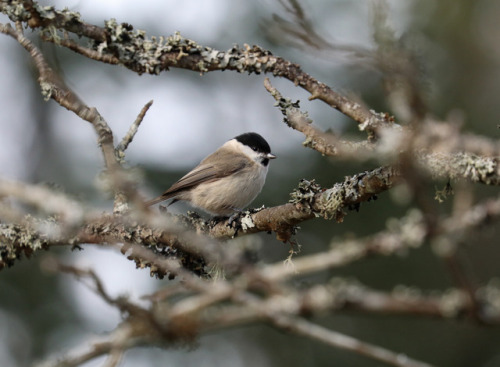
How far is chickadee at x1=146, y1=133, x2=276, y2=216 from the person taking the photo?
603 centimetres

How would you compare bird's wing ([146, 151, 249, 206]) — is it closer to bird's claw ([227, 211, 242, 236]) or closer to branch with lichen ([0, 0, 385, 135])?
bird's claw ([227, 211, 242, 236])

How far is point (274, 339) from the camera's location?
8.14 meters

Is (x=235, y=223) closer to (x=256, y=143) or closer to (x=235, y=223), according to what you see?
(x=235, y=223)

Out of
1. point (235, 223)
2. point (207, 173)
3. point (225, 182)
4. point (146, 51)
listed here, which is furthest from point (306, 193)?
point (207, 173)

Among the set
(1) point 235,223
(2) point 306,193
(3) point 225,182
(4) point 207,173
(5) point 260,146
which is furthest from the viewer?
(5) point 260,146

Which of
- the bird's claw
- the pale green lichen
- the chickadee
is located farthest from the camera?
the chickadee

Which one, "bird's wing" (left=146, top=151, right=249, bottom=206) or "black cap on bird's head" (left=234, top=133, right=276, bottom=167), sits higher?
"black cap on bird's head" (left=234, top=133, right=276, bottom=167)

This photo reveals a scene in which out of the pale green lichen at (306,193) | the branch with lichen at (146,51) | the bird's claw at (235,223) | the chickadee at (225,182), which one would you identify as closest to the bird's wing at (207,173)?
the chickadee at (225,182)

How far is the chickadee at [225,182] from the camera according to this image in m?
6.03

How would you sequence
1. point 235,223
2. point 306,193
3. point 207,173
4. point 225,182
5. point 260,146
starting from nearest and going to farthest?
point 306,193 < point 235,223 < point 225,182 < point 207,173 < point 260,146

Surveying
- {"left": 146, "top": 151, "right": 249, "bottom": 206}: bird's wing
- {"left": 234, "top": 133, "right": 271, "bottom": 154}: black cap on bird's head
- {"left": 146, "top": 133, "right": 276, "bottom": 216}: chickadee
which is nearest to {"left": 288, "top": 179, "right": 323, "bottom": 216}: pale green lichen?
{"left": 146, "top": 133, "right": 276, "bottom": 216}: chickadee

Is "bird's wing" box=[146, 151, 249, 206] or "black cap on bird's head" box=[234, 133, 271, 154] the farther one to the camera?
"black cap on bird's head" box=[234, 133, 271, 154]

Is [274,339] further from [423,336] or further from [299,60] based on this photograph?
[299,60]

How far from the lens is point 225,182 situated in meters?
6.21
